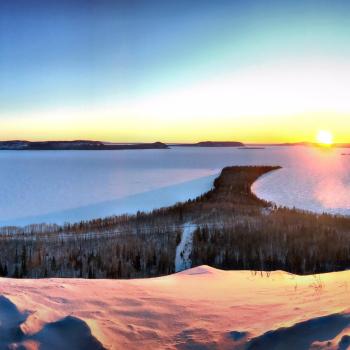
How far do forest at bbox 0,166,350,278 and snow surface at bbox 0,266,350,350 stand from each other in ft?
12.0

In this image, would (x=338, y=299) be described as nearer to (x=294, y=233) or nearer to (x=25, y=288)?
(x=25, y=288)

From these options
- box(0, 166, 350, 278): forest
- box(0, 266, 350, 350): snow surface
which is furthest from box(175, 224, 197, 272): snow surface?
box(0, 266, 350, 350): snow surface

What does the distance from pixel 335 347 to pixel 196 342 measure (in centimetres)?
163

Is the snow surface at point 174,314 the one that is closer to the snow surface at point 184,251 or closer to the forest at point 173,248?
the forest at point 173,248

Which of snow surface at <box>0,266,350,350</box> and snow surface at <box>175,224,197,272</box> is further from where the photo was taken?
snow surface at <box>175,224,197,272</box>

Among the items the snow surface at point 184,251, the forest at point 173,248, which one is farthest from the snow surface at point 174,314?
the snow surface at point 184,251

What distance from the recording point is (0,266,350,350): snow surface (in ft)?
15.5

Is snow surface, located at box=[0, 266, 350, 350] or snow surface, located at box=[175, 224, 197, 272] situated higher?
snow surface, located at box=[0, 266, 350, 350]

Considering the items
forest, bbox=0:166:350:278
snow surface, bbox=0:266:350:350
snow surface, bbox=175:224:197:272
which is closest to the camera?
snow surface, bbox=0:266:350:350

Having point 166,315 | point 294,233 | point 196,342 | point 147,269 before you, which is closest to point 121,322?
point 166,315

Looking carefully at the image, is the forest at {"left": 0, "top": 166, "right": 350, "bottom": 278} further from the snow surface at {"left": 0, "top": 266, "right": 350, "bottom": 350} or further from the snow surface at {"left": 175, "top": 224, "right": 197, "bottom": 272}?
the snow surface at {"left": 0, "top": 266, "right": 350, "bottom": 350}

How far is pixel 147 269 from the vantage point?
36.3 feet

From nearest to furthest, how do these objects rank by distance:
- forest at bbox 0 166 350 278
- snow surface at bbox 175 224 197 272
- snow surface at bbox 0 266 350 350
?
snow surface at bbox 0 266 350 350
forest at bbox 0 166 350 278
snow surface at bbox 175 224 197 272

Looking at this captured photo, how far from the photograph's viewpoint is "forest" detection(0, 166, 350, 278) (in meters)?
11.1
